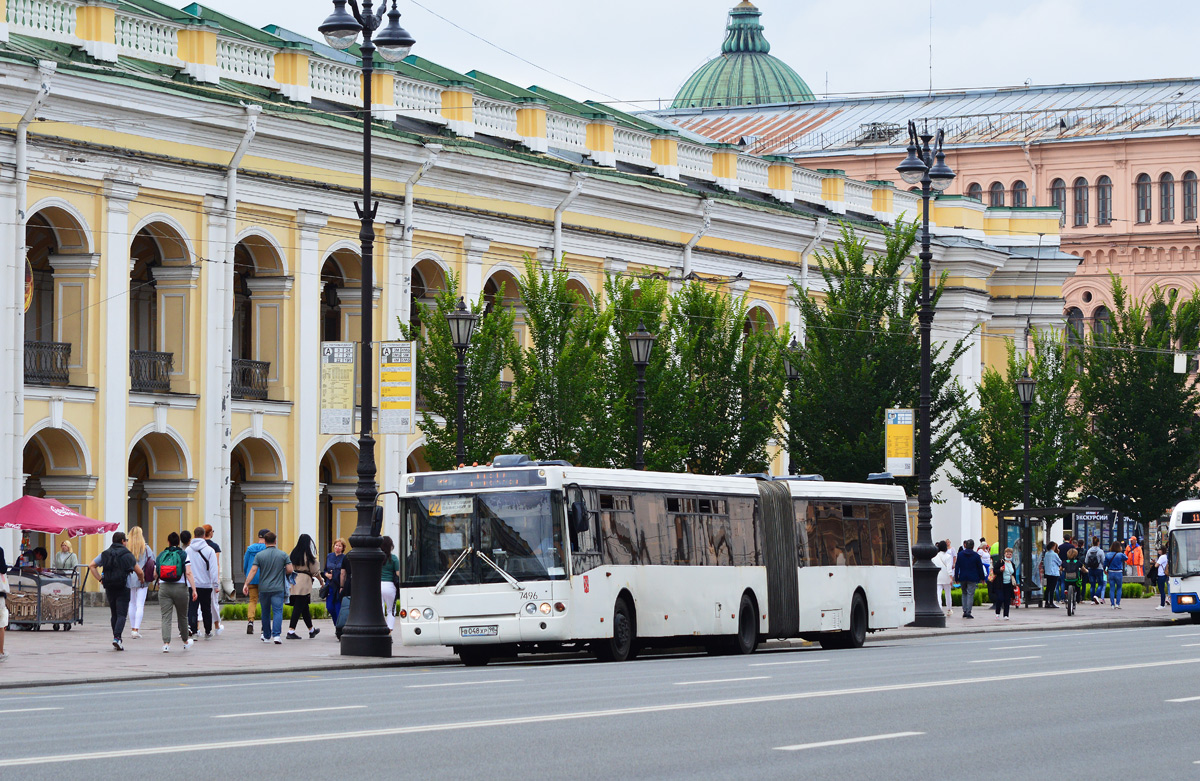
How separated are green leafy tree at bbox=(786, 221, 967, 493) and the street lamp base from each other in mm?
20825

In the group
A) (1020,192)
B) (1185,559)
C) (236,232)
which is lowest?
(1185,559)

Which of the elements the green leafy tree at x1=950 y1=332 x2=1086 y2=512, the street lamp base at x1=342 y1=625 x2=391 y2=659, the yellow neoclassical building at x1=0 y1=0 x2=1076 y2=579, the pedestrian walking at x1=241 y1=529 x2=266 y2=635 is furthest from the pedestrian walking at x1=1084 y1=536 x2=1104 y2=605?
the street lamp base at x1=342 y1=625 x2=391 y2=659

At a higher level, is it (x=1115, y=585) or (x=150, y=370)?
(x=150, y=370)

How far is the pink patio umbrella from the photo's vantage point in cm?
3396

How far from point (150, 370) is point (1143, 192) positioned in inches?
2462

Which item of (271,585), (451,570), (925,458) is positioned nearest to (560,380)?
(925,458)

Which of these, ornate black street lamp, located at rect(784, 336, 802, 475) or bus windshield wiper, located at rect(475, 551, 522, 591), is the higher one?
ornate black street lamp, located at rect(784, 336, 802, 475)

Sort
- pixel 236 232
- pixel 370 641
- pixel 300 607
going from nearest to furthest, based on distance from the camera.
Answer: pixel 370 641, pixel 300 607, pixel 236 232

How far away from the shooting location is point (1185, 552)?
43875 mm

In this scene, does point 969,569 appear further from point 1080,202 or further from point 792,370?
point 1080,202

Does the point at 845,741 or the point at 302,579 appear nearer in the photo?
the point at 845,741

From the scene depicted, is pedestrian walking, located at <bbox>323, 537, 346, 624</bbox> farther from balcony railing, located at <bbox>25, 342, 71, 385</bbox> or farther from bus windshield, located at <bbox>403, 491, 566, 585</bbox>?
balcony railing, located at <bbox>25, 342, 71, 385</bbox>

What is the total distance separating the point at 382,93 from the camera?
45469mm

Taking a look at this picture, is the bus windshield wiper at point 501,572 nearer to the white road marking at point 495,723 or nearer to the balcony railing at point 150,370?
the white road marking at point 495,723
